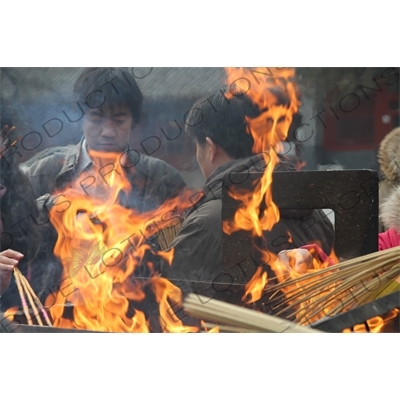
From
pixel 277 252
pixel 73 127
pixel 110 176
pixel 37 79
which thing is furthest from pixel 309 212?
pixel 37 79

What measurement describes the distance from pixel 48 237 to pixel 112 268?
294 mm

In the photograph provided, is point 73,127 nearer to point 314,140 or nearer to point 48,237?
point 48,237

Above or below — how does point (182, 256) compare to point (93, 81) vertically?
below

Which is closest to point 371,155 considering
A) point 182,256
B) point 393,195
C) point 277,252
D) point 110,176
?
point 393,195

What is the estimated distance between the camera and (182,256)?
3090 mm

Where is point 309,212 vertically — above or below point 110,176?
below

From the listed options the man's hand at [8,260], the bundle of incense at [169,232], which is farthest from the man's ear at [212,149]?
the man's hand at [8,260]

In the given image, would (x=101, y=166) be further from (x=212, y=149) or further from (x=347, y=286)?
(x=347, y=286)

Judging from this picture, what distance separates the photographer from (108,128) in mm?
3092

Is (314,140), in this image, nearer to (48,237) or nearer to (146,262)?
(146,262)

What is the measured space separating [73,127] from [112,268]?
23.7 inches

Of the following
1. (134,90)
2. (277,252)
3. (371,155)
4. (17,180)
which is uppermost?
(134,90)

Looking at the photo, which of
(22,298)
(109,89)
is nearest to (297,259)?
(109,89)

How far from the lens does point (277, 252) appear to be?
3.08m
